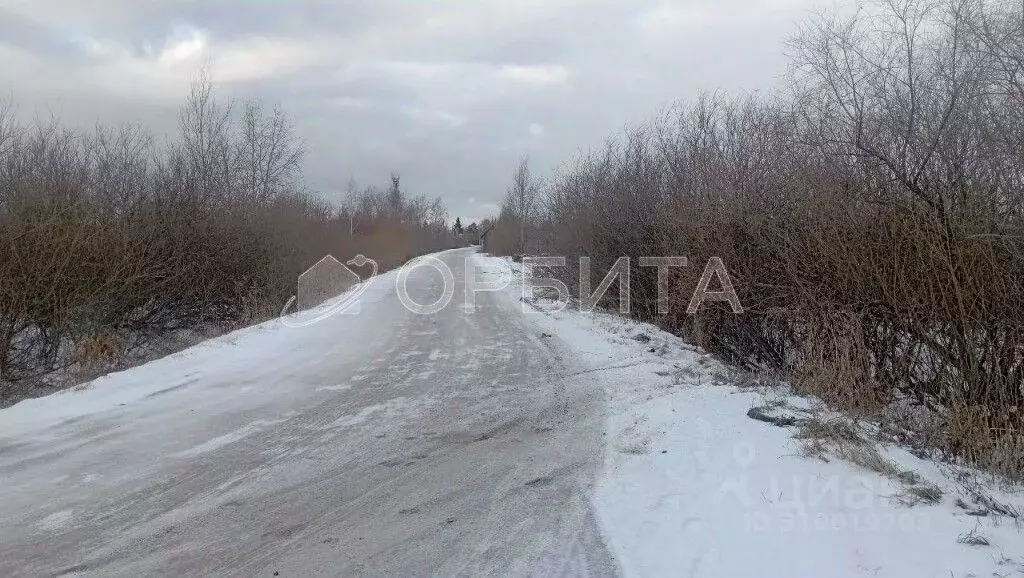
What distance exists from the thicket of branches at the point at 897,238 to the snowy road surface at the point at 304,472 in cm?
327

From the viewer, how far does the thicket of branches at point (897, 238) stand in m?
5.84

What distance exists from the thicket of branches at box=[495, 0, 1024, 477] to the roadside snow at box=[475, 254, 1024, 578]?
52.8 inches

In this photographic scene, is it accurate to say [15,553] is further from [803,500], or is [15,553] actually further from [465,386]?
Result: [465,386]

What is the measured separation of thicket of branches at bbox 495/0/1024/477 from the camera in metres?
5.84

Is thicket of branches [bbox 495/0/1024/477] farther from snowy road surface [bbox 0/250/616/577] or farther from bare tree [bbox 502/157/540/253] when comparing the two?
bare tree [bbox 502/157/540/253]

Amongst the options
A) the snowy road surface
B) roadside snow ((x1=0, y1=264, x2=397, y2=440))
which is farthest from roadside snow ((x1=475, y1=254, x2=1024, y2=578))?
roadside snow ((x1=0, y1=264, x2=397, y2=440))

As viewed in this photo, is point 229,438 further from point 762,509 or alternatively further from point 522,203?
point 522,203

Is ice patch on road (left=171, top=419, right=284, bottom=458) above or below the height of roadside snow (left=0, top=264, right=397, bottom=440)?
below

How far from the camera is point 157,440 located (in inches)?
245

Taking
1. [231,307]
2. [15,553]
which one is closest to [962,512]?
[15,553]

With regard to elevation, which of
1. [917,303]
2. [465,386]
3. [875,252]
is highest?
[875,252]

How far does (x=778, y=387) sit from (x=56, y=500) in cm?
758

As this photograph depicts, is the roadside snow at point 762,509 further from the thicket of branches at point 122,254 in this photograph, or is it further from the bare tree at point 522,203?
the bare tree at point 522,203

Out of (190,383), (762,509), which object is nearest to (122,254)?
(190,383)
